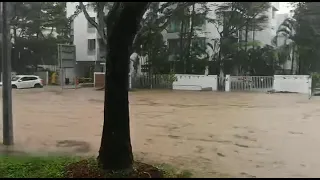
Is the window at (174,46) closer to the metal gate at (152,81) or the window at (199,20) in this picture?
the window at (199,20)

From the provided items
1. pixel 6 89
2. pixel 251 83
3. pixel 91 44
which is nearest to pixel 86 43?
pixel 91 44

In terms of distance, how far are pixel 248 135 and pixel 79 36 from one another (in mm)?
30905

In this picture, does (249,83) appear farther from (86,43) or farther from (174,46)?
(86,43)

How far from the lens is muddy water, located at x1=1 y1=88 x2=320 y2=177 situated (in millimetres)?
7305

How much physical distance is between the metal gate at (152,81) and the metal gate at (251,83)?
4.79 m

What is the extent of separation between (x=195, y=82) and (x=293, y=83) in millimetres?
6951

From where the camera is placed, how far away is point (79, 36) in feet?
128

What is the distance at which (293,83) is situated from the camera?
2650 centimetres

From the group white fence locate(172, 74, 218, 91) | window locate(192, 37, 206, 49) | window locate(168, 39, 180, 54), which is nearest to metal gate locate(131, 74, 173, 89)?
white fence locate(172, 74, 218, 91)

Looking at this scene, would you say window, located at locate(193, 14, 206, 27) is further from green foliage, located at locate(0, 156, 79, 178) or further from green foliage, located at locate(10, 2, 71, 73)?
green foliage, located at locate(0, 156, 79, 178)

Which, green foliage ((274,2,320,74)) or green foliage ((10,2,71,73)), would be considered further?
green foliage ((10,2,71,73))

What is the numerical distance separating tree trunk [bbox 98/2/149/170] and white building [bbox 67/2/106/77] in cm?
3252

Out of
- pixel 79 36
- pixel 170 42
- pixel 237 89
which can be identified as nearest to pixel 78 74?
pixel 79 36

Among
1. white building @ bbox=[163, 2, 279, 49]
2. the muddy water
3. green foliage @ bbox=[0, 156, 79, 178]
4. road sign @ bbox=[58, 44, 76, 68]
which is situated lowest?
the muddy water
